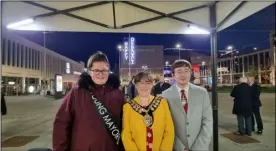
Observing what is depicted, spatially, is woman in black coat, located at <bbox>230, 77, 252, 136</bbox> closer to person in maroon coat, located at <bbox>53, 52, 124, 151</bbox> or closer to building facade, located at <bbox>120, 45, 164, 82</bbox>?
person in maroon coat, located at <bbox>53, 52, 124, 151</bbox>

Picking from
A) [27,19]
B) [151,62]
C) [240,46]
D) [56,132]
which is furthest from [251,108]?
[151,62]

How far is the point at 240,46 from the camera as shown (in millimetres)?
11195

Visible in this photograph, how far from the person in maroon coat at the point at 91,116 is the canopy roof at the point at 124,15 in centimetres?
294

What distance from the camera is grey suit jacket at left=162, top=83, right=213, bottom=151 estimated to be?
2230 mm

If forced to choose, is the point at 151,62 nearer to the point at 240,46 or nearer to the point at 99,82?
the point at 240,46

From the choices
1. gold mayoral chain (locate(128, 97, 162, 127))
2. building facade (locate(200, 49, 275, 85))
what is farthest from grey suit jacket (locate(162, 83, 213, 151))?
building facade (locate(200, 49, 275, 85))

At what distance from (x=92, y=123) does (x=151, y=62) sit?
2745 centimetres

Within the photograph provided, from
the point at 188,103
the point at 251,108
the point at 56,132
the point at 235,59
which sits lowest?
the point at 251,108

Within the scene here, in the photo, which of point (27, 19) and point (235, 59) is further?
point (235, 59)

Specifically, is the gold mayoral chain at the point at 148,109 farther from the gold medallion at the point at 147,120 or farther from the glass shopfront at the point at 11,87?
the glass shopfront at the point at 11,87

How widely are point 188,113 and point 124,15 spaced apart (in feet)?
11.2

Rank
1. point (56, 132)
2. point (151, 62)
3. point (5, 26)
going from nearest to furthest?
point (56, 132) < point (5, 26) < point (151, 62)

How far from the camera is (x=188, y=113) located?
7.36 feet

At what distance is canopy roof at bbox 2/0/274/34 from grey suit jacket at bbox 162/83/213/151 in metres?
2.43
